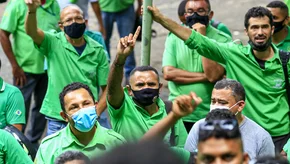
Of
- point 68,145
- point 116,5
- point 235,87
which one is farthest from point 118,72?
point 116,5

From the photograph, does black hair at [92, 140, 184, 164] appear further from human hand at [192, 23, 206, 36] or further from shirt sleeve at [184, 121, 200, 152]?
human hand at [192, 23, 206, 36]

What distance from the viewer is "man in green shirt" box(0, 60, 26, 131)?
7148 mm

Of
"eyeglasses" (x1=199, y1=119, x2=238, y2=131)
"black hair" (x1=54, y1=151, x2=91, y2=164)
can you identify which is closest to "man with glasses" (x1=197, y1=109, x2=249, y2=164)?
"eyeglasses" (x1=199, y1=119, x2=238, y2=131)

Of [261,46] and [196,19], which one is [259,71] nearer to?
[261,46]

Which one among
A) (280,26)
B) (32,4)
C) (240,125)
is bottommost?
(240,125)

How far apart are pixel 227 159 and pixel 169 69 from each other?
13.3 ft

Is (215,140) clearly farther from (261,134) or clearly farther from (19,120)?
(19,120)

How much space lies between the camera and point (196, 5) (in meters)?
7.89

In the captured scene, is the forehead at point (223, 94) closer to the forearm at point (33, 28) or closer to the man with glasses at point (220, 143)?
the forearm at point (33, 28)

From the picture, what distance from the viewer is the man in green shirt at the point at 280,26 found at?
808cm

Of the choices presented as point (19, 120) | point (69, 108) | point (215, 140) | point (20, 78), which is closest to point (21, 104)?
point (19, 120)

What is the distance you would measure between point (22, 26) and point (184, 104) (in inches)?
205

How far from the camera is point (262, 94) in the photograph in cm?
690

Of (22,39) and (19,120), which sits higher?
(22,39)
